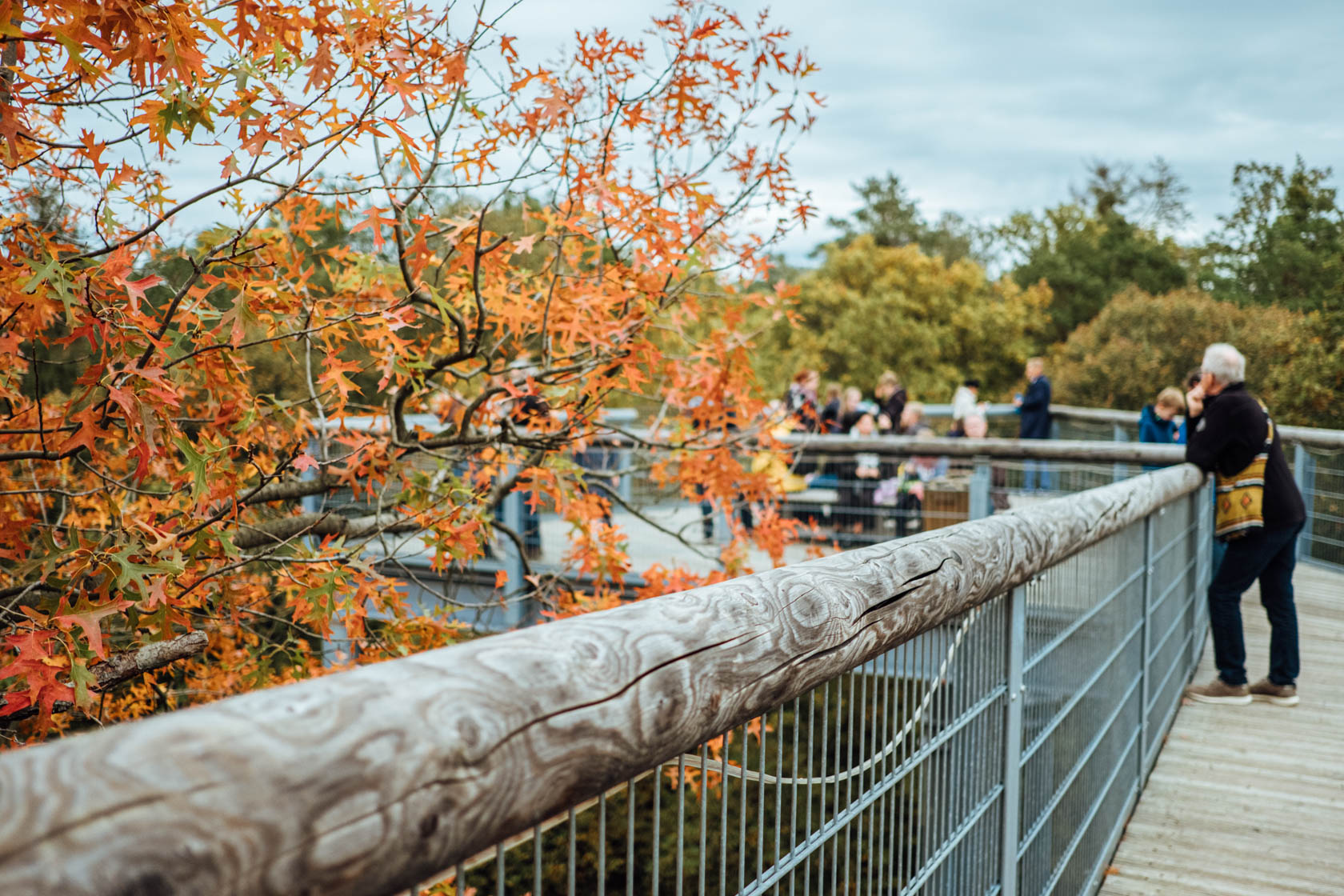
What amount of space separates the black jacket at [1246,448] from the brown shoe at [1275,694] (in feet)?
3.17

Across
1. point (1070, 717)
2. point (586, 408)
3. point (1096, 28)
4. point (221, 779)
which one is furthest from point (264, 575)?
point (1096, 28)

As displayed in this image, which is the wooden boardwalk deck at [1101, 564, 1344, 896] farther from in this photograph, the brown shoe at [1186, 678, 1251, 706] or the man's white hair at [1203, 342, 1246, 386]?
the man's white hair at [1203, 342, 1246, 386]

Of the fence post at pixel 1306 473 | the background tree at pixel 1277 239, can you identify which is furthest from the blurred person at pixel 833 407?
the background tree at pixel 1277 239

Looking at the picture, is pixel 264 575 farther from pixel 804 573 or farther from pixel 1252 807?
pixel 1252 807

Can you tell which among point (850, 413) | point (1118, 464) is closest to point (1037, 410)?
point (850, 413)

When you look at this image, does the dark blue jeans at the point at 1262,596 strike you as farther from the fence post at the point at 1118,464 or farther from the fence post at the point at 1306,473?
the fence post at the point at 1306,473

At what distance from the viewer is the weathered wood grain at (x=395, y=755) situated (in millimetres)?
612

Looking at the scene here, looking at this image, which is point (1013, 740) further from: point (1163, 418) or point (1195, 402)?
point (1163, 418)

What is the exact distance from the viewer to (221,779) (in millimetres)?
658

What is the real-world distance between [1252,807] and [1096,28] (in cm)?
4728

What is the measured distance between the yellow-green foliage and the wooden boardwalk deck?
51.1 feet

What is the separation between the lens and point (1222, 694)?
18.3 ft

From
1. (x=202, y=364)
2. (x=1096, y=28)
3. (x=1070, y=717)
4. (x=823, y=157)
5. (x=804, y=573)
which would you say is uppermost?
(x=1096, y=28)

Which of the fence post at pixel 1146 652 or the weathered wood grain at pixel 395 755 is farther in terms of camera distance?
the fence post at pixel 1146 652
